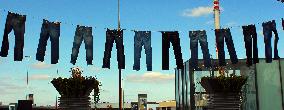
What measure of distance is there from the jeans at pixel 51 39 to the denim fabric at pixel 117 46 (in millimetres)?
2233

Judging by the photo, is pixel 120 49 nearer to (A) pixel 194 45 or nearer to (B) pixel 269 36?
(A) pixel 194 45

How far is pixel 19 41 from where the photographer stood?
18.0 metres

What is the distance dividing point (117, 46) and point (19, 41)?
4308 mm

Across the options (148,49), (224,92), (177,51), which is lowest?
(224,92)

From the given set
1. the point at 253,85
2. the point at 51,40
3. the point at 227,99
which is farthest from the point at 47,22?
the point at 253,85

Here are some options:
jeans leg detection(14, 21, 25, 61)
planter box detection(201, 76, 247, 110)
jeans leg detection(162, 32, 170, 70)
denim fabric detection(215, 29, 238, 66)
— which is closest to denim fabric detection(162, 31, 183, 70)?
jeans leg detection(162, 32, 170, 70)

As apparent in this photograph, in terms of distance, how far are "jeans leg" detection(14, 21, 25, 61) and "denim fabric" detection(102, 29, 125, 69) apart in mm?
3700

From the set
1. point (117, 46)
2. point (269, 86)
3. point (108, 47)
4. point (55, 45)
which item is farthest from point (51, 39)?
point (269, 86)

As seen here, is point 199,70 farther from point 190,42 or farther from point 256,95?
point 190,42

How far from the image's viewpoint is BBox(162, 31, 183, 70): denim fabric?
65.5 feet

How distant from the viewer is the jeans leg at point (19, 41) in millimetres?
17844

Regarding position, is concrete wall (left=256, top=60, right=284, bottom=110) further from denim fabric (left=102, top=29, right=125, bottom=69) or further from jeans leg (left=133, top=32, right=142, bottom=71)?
denim fabric (left=102, top=29, right=125, bottom=69)

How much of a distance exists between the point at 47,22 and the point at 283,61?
17.1 metres

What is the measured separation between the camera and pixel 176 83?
1351 inches
